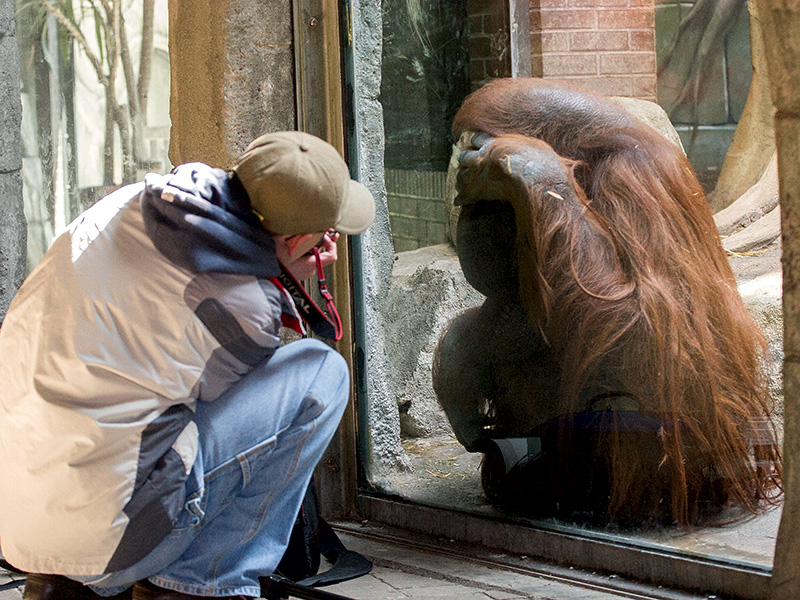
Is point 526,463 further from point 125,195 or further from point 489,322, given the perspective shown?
point 125,195

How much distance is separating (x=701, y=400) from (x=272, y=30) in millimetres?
1553

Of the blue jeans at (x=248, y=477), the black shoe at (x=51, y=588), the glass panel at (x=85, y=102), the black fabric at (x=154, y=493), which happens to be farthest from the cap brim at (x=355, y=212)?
the glass panel at (x=85, y=102)

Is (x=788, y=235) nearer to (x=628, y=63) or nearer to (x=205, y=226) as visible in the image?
(x=628, y=63)

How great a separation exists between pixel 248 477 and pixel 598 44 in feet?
3.82

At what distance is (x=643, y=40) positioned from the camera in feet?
6.12

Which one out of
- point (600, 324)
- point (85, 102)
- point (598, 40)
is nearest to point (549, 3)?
point (598, 40)

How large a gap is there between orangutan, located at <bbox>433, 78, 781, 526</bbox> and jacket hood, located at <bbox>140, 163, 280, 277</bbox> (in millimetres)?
889

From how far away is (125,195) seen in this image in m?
1.58

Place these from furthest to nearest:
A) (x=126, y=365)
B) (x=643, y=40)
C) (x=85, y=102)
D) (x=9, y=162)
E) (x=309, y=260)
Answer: (x=85, y=102) < (x=9, y=162) < (x=643, y=40) < (x=309, y=260) < (x=126, y=365)

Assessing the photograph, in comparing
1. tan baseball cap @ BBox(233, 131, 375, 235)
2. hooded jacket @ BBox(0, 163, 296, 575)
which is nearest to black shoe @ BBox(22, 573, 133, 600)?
hooded jacket @ BBox(0, 163, 296, 575)

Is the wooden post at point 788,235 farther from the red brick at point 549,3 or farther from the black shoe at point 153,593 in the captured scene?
the black shoe at point 153,593

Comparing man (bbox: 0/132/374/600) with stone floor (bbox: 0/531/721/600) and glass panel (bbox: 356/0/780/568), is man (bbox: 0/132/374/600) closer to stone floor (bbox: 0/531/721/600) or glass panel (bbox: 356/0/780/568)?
stone floor (bbox: 0/531/721/600)

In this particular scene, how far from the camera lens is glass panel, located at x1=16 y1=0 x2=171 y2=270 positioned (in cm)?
624

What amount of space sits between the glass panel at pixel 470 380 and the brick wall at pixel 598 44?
0.35 feet
